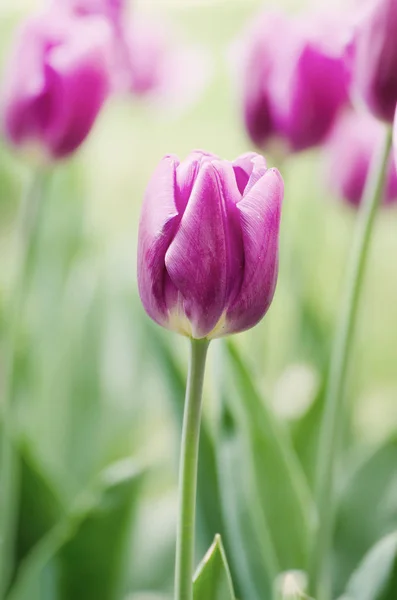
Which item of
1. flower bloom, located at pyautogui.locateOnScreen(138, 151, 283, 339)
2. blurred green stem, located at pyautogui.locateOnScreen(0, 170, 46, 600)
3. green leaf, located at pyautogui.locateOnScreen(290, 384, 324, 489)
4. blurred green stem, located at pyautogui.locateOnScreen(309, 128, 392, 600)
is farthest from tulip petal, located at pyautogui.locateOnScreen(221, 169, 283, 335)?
green leaf, located at pyautogui.locateOnScreen(290, 384, 324, 489)

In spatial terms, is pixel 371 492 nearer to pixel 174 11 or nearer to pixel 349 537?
pixel 349 537

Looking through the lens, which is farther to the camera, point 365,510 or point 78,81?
point 365,510

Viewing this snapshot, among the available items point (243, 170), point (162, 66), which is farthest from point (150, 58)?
point (243, 170)

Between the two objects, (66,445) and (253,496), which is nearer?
(253,496)

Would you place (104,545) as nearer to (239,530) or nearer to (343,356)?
(239,530)

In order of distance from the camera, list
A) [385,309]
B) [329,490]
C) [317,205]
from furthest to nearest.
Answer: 1. [385,309]
2. [317,205]
3. [329,490]

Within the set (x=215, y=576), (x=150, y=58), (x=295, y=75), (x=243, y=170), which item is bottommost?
(x=215, y=576)

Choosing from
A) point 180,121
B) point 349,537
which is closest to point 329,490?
point 349,537
